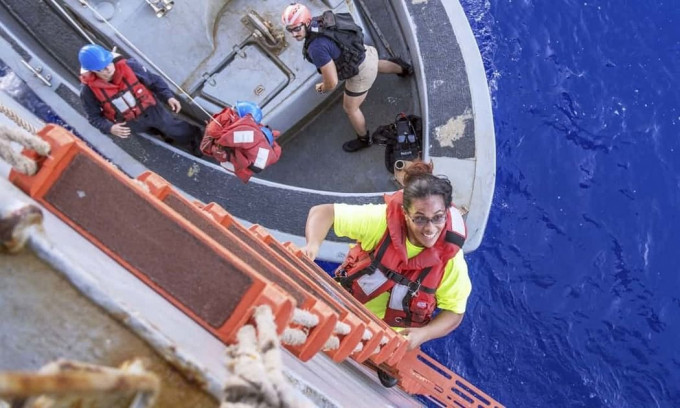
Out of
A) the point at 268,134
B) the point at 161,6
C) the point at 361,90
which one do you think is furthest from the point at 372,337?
the point at 161,6

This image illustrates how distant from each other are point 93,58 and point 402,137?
2.52m

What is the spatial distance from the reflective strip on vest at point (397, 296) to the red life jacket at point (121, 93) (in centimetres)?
244

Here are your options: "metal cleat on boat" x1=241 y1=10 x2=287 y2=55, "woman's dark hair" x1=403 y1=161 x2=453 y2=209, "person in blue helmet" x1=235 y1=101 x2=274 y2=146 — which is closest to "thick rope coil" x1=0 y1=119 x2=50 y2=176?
"woman's dark hair" x1=403 y1=161 x2=453 y2=209

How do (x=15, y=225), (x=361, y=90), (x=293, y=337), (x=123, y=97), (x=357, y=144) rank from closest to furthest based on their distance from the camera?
(x=15, y=225)
(x=293, y=337)
(x=123, y=97)
(x=361, y=90)
(x=357, y=144)

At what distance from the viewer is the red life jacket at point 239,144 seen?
14.8 feet

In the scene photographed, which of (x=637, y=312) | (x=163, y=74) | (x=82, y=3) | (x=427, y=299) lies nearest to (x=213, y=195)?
(x=163, y=74)

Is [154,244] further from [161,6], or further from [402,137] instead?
[161,6]

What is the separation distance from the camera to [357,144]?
229 inches

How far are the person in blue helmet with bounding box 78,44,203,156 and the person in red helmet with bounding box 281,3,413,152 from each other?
1153 mm

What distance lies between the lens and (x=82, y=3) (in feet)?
16.0

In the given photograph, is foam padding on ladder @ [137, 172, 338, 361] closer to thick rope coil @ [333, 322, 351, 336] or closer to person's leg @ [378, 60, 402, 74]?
thick rope coil @ [333, 322, 351, 336]

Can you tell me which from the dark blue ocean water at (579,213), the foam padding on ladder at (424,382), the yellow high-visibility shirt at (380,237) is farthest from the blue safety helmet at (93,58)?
the dark blue ocean water at (579,213)

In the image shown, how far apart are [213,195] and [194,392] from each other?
3.81m

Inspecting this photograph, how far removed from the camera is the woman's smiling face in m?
3.30
